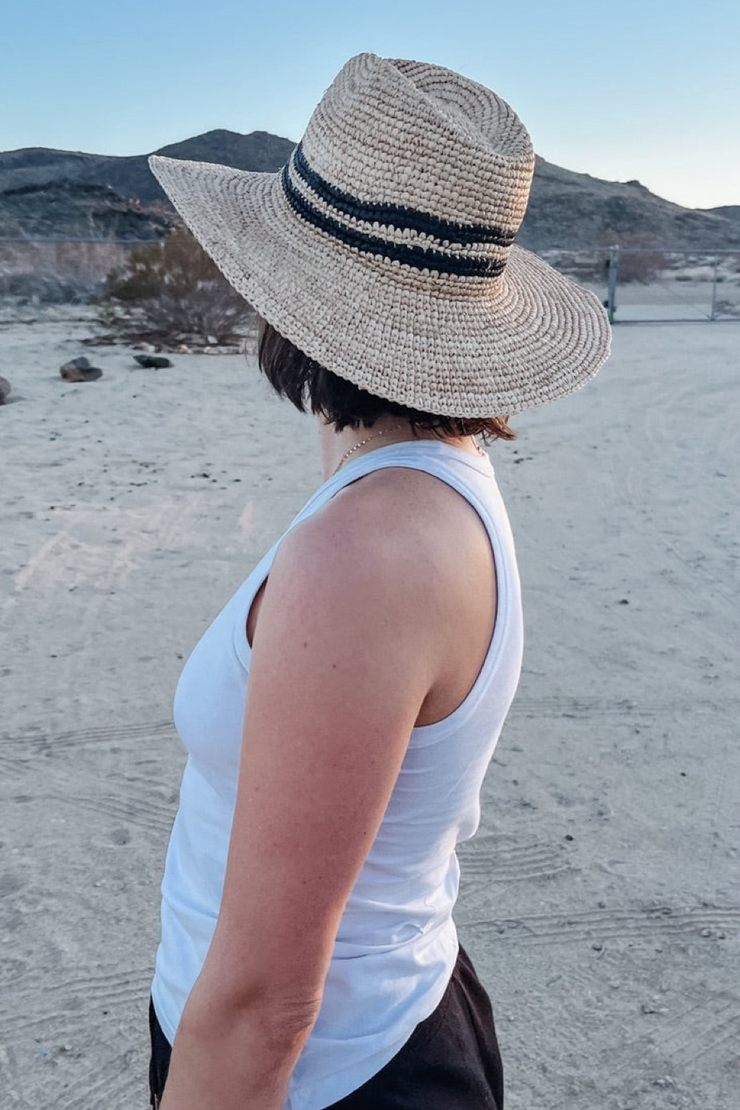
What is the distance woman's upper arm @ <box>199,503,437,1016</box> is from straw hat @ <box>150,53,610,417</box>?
264mm

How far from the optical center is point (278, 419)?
921 cm

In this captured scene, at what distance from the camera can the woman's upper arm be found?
86 centimetres

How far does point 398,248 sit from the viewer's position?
1081 mm

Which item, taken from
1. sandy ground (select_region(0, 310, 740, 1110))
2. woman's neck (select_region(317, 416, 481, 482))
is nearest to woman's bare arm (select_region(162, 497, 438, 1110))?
woman's neck (select_region(317, 416, 481, 482))

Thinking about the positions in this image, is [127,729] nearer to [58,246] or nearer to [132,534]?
[132,534]

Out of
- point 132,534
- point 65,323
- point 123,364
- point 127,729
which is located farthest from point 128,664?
point 65,323

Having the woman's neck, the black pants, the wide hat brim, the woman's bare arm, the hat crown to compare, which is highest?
the hat crown

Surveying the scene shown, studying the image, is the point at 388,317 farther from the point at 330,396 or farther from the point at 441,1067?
the point at 441,1067

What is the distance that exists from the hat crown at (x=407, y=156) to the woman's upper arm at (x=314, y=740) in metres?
0.39

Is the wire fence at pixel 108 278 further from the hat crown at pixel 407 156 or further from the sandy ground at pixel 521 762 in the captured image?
the hat crown at pixel 407 156

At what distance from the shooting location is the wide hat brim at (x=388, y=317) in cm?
108

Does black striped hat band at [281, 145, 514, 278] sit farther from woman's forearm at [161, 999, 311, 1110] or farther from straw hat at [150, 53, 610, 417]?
woman's forearm at [161, 999, 311, 1110]

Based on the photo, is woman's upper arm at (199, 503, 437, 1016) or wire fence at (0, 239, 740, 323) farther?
wire fence at (0, 239, 740, 323)

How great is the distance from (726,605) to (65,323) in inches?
494
